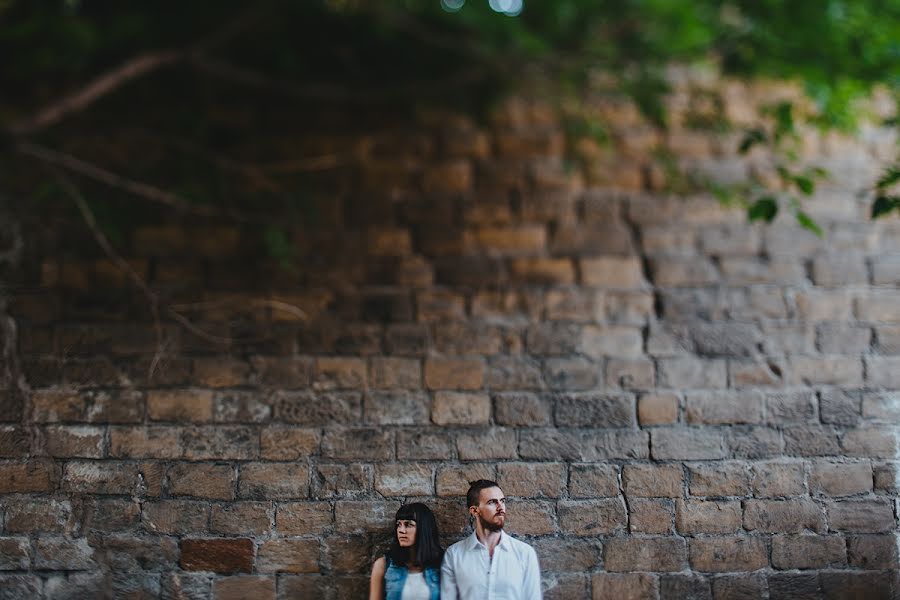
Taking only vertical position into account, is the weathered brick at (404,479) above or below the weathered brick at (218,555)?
above

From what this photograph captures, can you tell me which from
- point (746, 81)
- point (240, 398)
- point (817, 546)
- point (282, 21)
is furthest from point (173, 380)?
point (746, 81)

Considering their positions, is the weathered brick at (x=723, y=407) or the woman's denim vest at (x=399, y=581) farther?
the weathered brick at (x=723, y=407)

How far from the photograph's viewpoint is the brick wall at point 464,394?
312 centimetres

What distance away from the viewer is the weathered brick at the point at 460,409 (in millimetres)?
3232

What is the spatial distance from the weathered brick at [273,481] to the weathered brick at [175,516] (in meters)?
0.22

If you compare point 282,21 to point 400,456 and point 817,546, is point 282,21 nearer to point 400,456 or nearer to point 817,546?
point 400,456

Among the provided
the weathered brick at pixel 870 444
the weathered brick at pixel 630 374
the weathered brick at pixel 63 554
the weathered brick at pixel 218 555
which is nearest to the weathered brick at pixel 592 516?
the weathered brick at pixel 630 374

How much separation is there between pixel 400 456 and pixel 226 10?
2.74m

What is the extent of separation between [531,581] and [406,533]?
60cm

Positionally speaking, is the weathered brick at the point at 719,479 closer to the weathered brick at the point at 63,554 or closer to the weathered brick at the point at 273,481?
the weathered brick at the point at 273,481

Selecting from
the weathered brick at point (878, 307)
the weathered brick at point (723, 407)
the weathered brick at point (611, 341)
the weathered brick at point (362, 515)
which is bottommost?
the weathered brick at point (362, 515)

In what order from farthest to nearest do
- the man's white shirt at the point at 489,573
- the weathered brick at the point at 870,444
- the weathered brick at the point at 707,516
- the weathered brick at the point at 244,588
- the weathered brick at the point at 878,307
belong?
the weathered brick at the point at 878,307
the weathered brick at the point at 870,444
the weathered brick at the point at 707,516
the weathered brick at the point at 244,588
the man's white shirt at the point at 489,573

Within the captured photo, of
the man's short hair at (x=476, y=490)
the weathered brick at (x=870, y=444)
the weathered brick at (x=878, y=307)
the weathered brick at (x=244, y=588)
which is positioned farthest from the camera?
the weathered brick at (x=878, y=307)

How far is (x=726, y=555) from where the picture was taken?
3.15m
